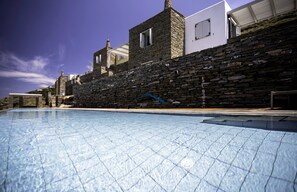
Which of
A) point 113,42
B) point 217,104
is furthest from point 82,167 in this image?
point 113,42

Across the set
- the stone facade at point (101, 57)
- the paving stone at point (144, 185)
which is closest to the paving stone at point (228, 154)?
the paving stone at point (144, 185)

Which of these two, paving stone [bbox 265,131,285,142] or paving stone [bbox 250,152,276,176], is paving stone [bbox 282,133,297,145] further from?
paving stone [bbox 250,152,276,176]

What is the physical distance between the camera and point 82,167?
1635 mm

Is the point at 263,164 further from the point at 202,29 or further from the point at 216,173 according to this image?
the point at 202,29

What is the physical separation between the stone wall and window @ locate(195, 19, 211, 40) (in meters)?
5.34

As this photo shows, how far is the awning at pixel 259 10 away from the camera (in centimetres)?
908

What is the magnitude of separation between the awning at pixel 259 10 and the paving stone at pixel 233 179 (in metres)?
11.7

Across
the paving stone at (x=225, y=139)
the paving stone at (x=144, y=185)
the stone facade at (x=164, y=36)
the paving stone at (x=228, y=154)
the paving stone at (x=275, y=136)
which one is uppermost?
the stone facade at (x=164, y=36)

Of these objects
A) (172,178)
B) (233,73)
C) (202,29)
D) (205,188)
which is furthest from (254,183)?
(202,29)

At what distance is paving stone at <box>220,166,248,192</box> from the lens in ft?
4.20

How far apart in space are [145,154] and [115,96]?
31.6ft

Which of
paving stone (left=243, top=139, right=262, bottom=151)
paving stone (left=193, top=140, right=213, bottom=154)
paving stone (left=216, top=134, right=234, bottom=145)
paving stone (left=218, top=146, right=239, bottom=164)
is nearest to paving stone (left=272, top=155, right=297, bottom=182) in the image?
paving stone (left=243, top=139, right=262, bottom=151)

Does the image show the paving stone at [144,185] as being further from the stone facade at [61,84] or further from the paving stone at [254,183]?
the stone facade at [61,84]

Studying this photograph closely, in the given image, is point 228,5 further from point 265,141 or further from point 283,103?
point 265,141
